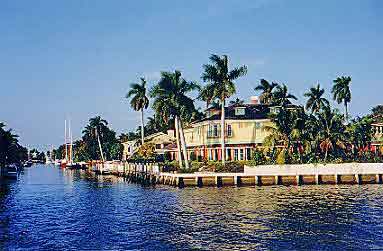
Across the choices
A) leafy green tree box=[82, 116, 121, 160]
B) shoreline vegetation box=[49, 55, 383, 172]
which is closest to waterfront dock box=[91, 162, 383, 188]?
shoreline vegetation box=[49, 55, 383, 172]

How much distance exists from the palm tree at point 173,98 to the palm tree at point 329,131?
20186 mm

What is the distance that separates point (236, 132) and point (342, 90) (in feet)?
108

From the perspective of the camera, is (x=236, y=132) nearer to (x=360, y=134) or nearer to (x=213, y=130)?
(x=213, y=130)

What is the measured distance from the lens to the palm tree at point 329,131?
7700cm

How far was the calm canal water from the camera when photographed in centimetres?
3138

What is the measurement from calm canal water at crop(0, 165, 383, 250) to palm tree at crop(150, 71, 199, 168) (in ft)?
64.2

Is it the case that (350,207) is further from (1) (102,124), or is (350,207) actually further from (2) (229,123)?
(1) (102,124)

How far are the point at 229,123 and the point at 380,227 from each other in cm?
5389

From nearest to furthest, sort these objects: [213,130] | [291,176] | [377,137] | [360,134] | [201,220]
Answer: [201,220], [291,176], [360,134], [213,130], [377,137]

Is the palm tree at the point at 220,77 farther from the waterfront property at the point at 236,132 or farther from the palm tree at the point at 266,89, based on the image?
the palm tree at the point at 266,89

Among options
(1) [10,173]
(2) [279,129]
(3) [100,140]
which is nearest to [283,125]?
(2) [279,129]

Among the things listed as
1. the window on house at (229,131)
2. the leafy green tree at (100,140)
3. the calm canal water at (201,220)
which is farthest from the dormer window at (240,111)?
the leafy green tree at (100,140)

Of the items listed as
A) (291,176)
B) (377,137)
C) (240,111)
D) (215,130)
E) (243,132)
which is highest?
(240,111)

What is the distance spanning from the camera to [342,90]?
356 ft
